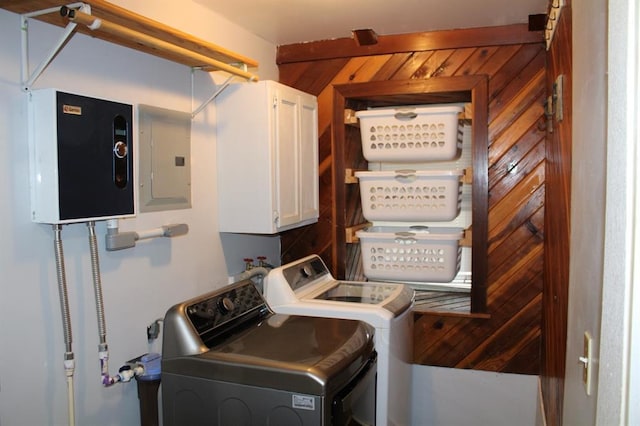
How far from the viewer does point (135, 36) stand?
1.72 metres

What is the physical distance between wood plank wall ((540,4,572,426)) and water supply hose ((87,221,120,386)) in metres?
1.60

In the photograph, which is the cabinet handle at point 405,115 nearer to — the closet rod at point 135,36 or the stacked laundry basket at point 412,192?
the stacked laundry basket at point 412,192

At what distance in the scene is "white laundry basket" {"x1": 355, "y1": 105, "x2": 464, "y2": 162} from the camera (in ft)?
9.20

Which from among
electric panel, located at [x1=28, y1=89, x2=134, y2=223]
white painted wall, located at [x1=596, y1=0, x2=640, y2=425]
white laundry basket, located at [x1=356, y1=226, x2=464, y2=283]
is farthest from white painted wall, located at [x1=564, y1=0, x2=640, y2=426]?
white laundry basket, located at [x1=356, y1=226, x2=464, y2=283]

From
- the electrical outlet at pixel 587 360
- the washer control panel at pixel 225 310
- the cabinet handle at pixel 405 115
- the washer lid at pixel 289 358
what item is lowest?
the washer lid at pixel 289 358

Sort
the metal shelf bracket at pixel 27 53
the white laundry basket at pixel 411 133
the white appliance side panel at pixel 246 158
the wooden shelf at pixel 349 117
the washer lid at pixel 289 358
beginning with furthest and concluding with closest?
the wooden shelf at pixel 349 117, the white laundry basket at pixel 411 133, the white appliance side panel at pixel 246 158, the washer lid at pixel 289 358, the metal shelf bracket at pixel 27 53

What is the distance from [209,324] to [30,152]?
899 millimetres

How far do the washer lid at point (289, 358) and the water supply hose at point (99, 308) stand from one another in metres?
0.21

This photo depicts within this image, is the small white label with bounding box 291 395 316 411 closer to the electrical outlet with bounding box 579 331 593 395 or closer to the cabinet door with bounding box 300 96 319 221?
the electrical outlet with bounding box 579 331 593 395

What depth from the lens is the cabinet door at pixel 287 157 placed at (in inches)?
103

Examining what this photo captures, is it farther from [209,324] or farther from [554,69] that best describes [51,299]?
[554,69]

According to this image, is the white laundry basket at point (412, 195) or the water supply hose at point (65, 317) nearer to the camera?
the water supply hose at point (65, 317)

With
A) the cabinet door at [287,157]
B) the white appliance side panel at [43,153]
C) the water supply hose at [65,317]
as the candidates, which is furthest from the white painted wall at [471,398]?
the white appliance side panel at [43,153]

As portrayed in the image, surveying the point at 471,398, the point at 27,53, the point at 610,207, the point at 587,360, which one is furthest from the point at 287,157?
the point at 610,207
